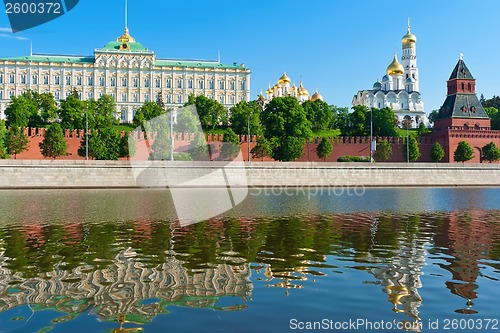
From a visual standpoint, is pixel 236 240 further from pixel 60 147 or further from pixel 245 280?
pixel 60 147

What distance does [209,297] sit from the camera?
32.6 ft

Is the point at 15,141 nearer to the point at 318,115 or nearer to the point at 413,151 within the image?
the point at 413,151

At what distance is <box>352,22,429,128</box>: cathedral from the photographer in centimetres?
12538

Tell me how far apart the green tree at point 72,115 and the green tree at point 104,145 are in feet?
33.8

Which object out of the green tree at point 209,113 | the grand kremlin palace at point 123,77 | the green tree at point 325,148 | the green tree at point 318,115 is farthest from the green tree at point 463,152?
the grand kremlin palace at point 123,77

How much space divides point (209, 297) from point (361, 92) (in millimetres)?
126123

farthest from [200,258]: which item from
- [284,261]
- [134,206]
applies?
[134,206]

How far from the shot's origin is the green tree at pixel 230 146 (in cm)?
6258

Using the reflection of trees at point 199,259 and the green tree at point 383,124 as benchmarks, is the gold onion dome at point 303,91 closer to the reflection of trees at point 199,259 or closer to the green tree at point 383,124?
the green tree at point 383,124

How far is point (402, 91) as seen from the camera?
125250 mm

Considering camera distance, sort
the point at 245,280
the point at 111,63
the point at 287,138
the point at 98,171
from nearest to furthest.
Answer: the point at 245,280 < the point at 98,171 < the point at 287,138 < the point at 111,63

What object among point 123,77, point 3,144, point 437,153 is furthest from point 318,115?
point 123,77

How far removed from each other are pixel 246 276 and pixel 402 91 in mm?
120843

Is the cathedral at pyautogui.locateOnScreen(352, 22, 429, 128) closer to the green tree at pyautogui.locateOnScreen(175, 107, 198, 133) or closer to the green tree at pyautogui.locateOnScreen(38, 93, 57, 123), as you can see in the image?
the green tree at pyautogui.locateOnScreen(175, 107, 198, 133)
